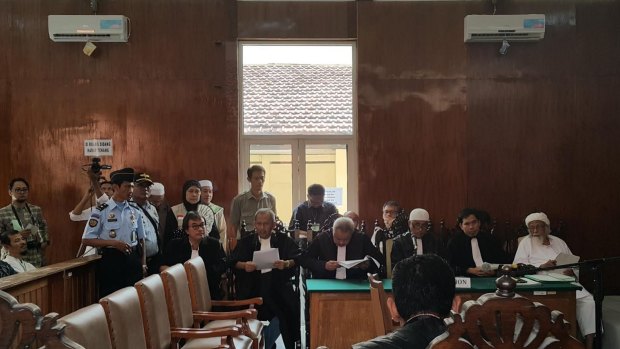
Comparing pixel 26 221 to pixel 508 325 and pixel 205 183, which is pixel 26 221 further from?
pixel 508 325

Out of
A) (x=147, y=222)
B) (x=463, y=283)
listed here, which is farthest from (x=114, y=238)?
(x=463, y=283)

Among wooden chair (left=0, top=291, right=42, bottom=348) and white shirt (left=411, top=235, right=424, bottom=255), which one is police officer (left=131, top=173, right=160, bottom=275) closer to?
white shirt (left=411, top=235, right=424, bottom=255)

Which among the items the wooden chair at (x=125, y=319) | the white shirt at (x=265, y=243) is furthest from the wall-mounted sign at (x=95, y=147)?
the wooden chair at (x=125, y=319)

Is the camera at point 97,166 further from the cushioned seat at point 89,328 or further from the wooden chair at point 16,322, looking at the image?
the wooden chair at point 16,322

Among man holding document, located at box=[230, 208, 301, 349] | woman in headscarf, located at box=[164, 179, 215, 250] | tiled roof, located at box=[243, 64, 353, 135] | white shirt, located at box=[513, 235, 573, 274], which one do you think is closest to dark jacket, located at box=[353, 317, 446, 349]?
man holding document, located at box=[230, 208, 301, 349]

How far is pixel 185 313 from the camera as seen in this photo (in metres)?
3.70

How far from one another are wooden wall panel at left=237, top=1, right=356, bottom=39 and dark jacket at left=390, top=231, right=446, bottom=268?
2.64 m

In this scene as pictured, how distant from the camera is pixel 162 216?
18.2ft

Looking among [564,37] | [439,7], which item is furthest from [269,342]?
[564,37]

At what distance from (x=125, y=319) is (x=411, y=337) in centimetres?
157

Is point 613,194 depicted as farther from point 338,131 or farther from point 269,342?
point 269,342

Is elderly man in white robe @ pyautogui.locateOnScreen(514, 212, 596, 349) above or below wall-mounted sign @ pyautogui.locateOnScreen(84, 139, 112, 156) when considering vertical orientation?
below

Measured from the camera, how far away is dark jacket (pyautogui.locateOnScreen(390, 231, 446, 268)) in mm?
4777

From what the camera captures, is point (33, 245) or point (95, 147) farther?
point (95, 147)
